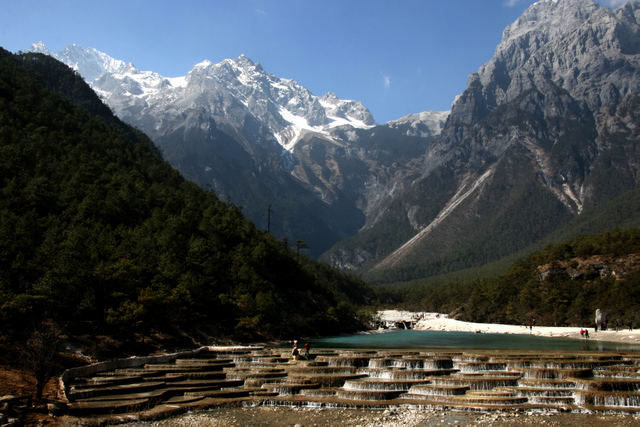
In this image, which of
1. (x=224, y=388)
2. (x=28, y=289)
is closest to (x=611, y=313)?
(x=224, y=388)

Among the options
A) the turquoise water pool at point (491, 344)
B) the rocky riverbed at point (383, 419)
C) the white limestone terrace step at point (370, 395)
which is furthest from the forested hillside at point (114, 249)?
the white limestone terrace step at point (370, 395)

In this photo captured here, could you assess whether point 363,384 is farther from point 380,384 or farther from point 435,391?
point 435,391

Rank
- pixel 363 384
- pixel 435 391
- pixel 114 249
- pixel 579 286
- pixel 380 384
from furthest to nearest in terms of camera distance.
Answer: pixel 579 286, pixel 114 249, pixel 363 384, pixel 380 384, pixel 435 391

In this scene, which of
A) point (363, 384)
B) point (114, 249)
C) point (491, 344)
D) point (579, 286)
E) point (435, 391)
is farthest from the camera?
point (579, 286)

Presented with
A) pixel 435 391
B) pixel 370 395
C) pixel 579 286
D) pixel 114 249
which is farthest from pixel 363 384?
pixel 579 286

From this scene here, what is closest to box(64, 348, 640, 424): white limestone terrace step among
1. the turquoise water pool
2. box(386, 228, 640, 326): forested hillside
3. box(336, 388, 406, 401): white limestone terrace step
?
box(336, 388, 406, 401): white limestone terrace step

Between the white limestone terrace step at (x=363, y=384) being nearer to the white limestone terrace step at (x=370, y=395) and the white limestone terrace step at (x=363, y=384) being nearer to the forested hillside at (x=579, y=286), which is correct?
the white limestone terrace step at (x=370, y=395)

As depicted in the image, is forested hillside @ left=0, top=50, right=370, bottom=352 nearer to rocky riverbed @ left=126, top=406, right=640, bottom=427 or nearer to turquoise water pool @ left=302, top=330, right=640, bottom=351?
turquoise water pool @ left=302, top=330, right=640, bottom=351

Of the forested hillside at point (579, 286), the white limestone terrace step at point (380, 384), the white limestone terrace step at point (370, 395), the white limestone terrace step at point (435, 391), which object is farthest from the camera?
the forested hillside at point (579, 286)
